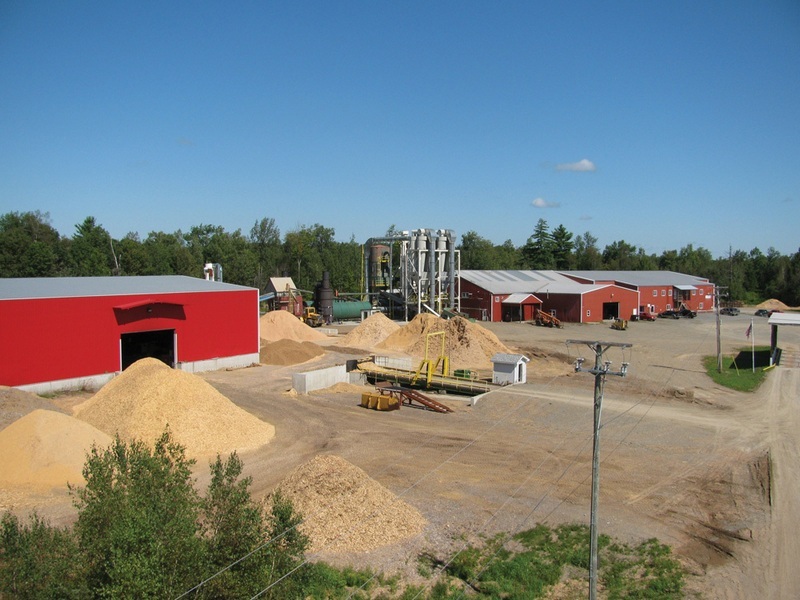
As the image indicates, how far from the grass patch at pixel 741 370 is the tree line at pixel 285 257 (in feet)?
164

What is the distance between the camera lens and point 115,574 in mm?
8047

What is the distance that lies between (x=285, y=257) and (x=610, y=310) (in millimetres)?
65556

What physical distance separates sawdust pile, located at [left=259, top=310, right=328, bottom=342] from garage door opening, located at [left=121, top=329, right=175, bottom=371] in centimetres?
1114

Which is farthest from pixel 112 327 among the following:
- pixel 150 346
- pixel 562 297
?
pixel 562 297

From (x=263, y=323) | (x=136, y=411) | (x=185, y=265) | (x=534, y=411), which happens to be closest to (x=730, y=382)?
(x=534, y=411)

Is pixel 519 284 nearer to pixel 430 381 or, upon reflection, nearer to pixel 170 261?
pixel 430 381

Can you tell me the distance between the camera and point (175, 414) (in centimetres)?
2206

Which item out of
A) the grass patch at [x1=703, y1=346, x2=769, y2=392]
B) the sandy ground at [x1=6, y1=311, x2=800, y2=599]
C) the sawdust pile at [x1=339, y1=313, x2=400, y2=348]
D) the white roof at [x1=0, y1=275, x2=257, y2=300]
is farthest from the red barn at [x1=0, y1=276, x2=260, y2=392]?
the grass patch at [x1=703, y1=346, x2=769, y2=392]

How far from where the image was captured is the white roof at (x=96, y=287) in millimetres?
31078

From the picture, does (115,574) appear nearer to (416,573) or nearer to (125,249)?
(416,573)

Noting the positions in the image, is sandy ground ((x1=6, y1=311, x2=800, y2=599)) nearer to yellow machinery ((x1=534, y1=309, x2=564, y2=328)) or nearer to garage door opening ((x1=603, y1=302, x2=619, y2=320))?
yellow machinery ((x1=534, y1=309, x2=564, y2=328))

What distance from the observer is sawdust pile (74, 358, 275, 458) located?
21516 mm

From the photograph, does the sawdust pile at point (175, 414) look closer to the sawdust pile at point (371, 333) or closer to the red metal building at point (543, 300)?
the sawdust pile at point (371, 333)

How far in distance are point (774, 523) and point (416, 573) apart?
9.70 m
